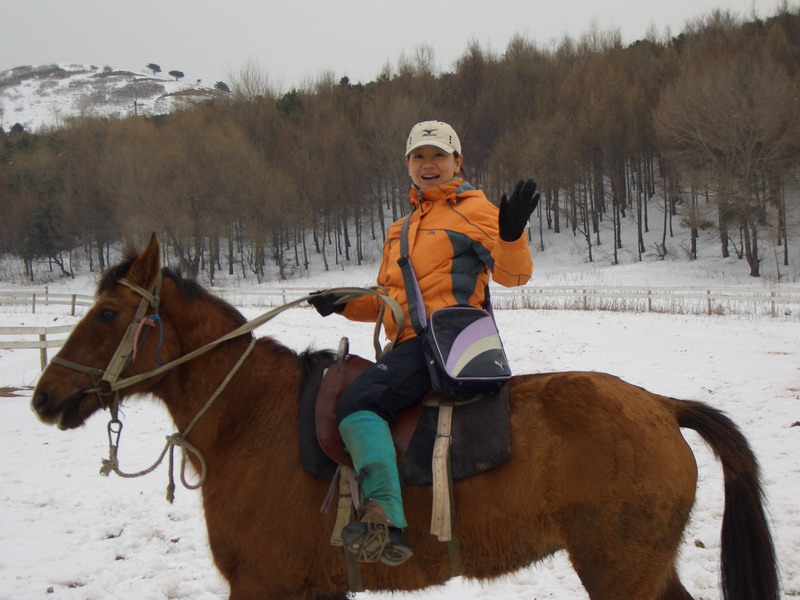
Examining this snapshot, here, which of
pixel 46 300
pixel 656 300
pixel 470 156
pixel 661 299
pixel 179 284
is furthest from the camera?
pixel 470 156

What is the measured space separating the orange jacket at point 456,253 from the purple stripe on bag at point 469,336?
0.59 ft

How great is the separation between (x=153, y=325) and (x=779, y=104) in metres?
36.1

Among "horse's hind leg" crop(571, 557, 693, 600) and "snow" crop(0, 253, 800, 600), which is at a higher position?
"horse's hind leg" crop(571, 557, 693, 600)

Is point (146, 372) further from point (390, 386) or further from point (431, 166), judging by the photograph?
point (431, 166)

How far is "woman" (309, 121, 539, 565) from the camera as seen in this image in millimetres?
2471

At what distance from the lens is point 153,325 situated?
9.24ft

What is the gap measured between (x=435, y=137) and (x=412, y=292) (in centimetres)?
91

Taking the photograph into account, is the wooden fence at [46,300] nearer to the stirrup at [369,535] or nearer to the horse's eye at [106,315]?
the horse's eye at [106,315]

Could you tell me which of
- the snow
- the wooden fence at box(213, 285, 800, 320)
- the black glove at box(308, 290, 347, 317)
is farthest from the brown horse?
the wooden fence at box(213, 285, 800, 320)

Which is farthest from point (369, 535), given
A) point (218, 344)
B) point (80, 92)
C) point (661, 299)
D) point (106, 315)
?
point (80, 92)

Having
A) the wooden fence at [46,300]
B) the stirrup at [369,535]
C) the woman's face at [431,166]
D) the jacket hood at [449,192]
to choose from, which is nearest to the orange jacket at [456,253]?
the jacket hood at [449,192]

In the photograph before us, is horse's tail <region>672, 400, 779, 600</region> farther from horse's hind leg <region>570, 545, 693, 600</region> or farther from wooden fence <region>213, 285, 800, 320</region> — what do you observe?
wooden fence <region>213, 285, 800, 320</region>

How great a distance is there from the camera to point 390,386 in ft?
8.55

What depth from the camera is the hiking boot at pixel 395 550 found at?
2463mm
